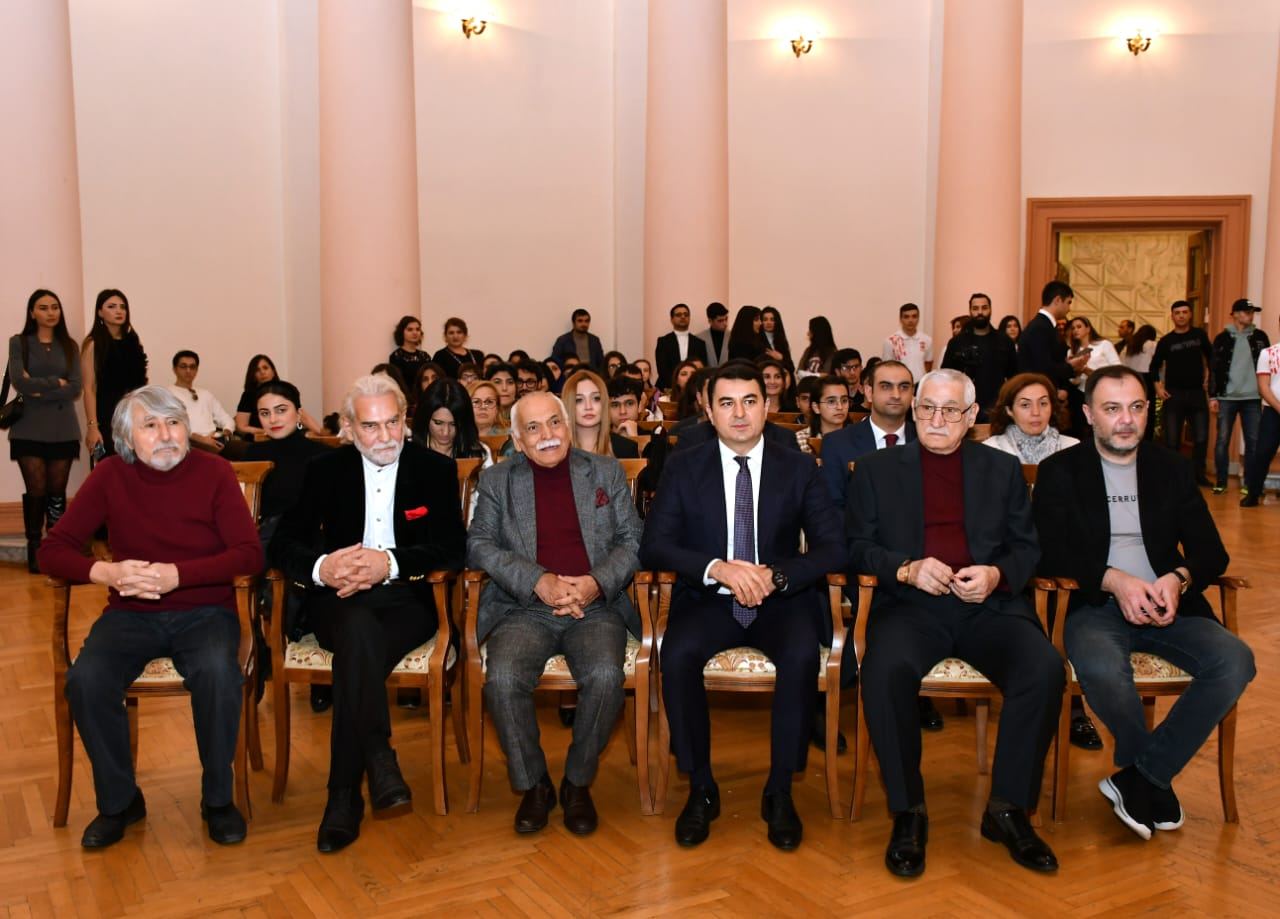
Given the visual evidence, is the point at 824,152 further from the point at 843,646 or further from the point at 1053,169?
the point at 843,646

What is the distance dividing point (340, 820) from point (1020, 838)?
185 centimetres

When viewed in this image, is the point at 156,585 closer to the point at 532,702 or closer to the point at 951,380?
the point at 532,702

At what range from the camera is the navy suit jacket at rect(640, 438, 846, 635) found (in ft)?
11.6

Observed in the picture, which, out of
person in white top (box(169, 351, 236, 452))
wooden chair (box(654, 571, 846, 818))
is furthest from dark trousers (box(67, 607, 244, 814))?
person in white top (box(169, 351, 236, 452))

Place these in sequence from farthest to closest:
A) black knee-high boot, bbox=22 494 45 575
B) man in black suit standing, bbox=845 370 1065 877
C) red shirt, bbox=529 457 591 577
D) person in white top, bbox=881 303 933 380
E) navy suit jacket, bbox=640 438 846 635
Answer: person in white top, bbox=881 303 933 380, black knee-high boot, bbox=22 494 45 575, red shirt, bbox=529 457 591 577, navy suit jacket, bbox=640 438 846 635, man in black suit standing, bbox=845 370 1065 877

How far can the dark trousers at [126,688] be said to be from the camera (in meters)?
3.17

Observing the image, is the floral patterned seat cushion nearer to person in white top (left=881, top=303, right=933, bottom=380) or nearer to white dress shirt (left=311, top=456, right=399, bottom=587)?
white dress shirt (left=311, top=456, right=399, bottom=587)

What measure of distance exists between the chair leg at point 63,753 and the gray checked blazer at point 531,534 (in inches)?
47.4

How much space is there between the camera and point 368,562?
3469 mm

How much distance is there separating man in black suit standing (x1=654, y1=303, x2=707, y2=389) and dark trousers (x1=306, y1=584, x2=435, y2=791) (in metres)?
6.68

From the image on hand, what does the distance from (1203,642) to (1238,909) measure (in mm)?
746

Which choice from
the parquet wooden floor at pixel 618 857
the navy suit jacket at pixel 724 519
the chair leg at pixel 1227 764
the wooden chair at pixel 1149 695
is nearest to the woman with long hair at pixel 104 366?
the parquet wooden floor at pixel 618 857

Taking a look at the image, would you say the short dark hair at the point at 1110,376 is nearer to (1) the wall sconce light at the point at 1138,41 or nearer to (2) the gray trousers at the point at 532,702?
(2) the gray trousers at the point at 532,702

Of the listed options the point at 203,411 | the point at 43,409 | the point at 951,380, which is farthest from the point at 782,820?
the point at 203,411
